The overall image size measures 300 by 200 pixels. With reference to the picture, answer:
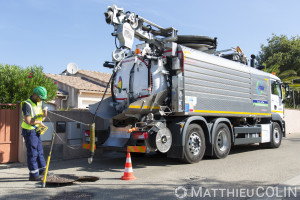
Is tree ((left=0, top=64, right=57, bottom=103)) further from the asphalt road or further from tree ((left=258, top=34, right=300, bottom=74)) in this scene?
tree ((left=258, top=34, right=300, bottom=74))

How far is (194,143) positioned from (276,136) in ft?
17.4

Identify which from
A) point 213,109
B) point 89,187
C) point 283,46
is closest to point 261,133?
point 213,109

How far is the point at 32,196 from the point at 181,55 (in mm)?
4559

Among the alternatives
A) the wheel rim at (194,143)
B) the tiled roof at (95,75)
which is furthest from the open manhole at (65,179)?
the tiled roof at (95,75)

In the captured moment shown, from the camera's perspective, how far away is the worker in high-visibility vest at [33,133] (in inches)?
209

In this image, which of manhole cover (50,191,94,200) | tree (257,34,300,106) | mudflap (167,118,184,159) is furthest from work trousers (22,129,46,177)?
tree (257,34,300,106)

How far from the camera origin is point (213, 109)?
7.95 meters

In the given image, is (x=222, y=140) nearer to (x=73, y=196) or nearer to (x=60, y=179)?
(x=60, y=179)

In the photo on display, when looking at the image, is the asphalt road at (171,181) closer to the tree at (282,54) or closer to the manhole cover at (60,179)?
the manhole cover at (60,179)

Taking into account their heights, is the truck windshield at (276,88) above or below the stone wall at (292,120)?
above

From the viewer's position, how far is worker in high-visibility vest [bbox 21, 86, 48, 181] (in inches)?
209

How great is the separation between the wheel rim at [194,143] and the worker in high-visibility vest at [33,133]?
3.48 metres

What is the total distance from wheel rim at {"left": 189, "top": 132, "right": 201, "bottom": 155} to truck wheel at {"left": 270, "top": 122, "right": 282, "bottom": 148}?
4699 mm

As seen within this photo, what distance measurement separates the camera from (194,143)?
7238 mm
